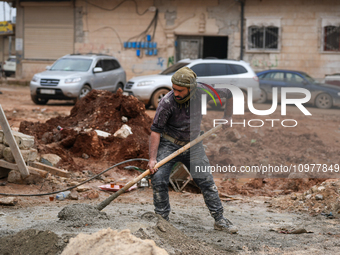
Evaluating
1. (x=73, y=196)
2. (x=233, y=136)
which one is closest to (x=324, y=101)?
(x=233, y=136)

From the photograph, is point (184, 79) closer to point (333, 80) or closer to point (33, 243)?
point (33, 243)

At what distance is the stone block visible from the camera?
665 centimetres

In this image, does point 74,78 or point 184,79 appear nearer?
point 184,79

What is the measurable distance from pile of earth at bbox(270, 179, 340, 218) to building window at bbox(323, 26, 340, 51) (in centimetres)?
1634

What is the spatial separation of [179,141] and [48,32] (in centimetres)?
2119

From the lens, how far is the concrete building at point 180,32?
71.8ft

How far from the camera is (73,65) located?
53.0 feet

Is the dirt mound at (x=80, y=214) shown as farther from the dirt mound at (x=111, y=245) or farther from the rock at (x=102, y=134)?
the rock at (x=102, y=134)

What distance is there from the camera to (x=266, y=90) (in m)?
17.9

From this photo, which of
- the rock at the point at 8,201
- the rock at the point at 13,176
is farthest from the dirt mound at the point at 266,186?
the rock at the point at 8,201

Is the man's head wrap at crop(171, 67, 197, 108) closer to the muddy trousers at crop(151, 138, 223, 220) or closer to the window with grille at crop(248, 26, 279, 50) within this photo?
the muddy trousers at crop(151, 138, 223, 220)

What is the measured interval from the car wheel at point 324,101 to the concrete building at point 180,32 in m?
5.30

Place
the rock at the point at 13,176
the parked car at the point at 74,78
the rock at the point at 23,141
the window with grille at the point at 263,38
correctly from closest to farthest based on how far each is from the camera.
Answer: the rock at the point at 13,176 → the rock at the point at 23,141 → the parked car at the point at 74,78 → the window with grille at the point at 263,38

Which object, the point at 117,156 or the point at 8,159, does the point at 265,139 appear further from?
the point at 8,159
